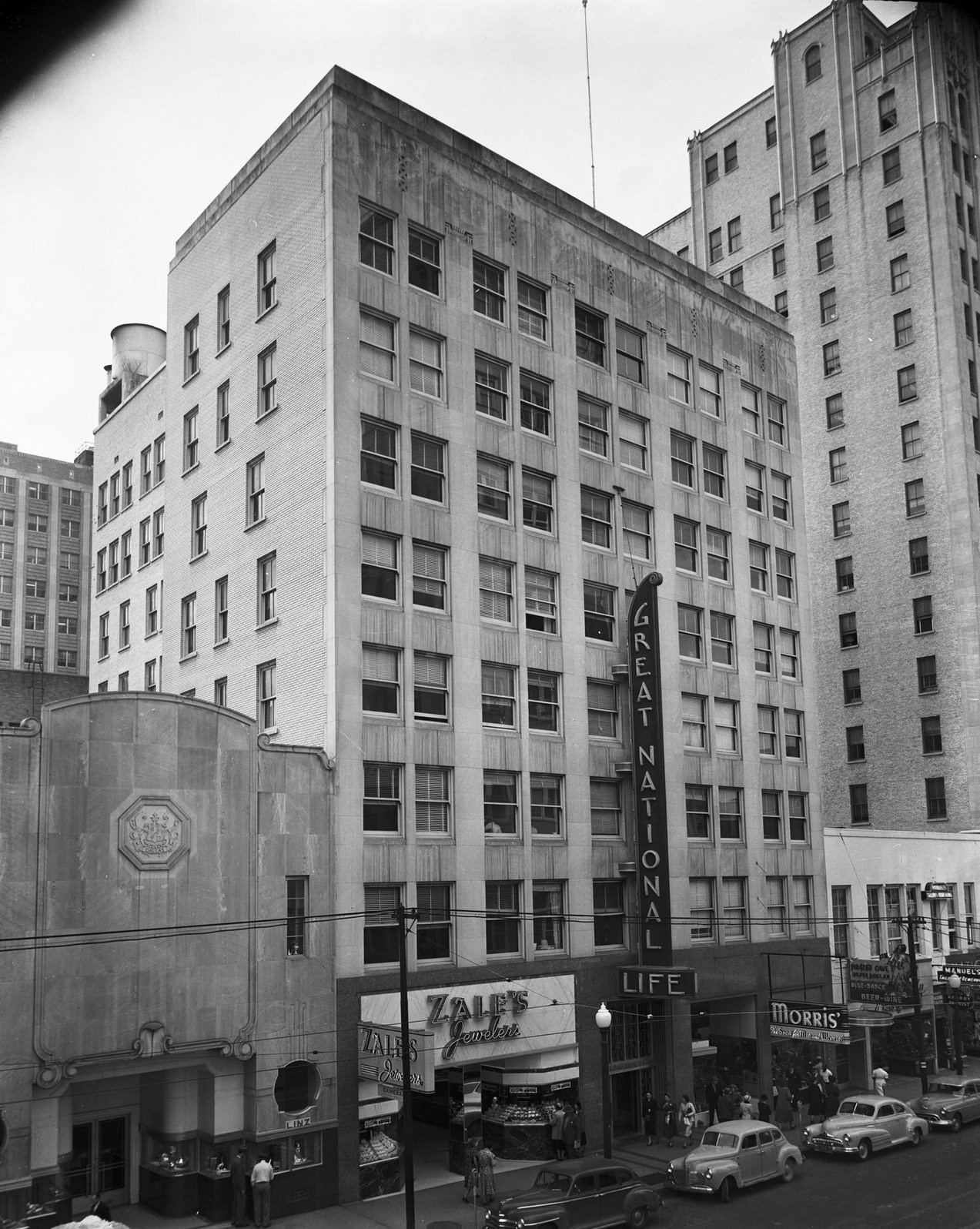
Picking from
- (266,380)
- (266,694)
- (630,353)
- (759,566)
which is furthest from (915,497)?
(266,694)

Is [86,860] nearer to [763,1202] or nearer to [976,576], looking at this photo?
[763,1202]

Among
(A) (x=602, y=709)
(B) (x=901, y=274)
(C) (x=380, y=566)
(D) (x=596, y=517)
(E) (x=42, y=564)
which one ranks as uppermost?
(B) (x=901, y=274)

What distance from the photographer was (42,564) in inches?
4956

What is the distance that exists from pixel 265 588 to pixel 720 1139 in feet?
73.1

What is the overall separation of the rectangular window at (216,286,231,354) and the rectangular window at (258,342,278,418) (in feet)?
10.3

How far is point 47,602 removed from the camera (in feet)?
412

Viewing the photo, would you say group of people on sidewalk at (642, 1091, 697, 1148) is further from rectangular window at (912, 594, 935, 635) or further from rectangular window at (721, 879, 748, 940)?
rectangular window at (912, 594, 935, 635)

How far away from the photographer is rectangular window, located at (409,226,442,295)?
130 feet

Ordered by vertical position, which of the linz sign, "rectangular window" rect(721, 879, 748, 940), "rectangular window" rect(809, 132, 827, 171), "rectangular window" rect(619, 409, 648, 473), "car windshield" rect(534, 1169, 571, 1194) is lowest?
"car windshield" rect(534, 1169, 571, 1194)

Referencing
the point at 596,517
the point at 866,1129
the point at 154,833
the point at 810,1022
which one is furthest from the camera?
the point at 596,517

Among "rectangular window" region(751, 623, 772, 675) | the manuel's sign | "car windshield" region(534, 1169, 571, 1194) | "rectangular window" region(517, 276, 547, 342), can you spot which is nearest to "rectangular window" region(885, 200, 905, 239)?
"rectangular window" region(751, 623, 772, 675)

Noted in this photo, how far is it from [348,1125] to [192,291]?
30392mm

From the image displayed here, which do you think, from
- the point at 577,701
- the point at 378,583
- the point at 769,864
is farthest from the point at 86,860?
the point at 769,864

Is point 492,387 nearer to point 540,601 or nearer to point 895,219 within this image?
point 540,601
